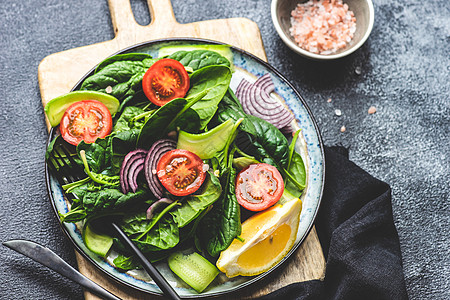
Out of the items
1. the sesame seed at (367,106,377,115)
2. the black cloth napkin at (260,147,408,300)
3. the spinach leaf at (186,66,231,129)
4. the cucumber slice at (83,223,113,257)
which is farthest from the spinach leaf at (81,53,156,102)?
the sesame seed at (367,106,377,115)

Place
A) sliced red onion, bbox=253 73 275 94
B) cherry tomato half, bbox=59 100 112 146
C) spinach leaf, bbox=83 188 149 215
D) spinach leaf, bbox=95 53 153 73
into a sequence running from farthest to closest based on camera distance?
1. sliced red onion, bbox=253 73 275 94
2. spinach leaf, bbox=95 53 153 73
3. cherry tomato half, bbox=59 100 112 146
4. spinach leaf, bbox=83 188 149 215

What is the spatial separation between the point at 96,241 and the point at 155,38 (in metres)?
Result: 0.97

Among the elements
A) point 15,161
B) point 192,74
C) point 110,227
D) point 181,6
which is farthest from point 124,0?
point 110,227

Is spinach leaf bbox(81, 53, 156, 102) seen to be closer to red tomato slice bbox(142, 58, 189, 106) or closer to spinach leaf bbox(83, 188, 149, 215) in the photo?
red tomato slice bbox(142, 58, 189, 106)

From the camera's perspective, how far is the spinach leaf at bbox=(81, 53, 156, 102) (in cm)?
187

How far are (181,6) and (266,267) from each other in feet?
4.55

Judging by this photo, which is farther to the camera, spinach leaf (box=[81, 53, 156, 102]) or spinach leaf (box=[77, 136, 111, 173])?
spinach leaf (box=[81, 53, 156, 102])

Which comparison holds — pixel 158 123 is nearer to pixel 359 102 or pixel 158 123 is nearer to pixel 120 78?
pixel 120 78

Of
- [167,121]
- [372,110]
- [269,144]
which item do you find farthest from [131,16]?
[372,110]

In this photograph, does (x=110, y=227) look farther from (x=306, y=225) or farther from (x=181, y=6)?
(x=181, y=6)

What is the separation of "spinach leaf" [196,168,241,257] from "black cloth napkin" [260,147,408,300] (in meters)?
0.37

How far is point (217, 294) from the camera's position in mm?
1869

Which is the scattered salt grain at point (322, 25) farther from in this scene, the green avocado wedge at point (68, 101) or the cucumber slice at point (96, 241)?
the cucumber slice at point (96, 241)

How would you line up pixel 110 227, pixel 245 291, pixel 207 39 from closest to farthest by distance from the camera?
pixel 110 227, pixel 245 291, pixel 207 39
